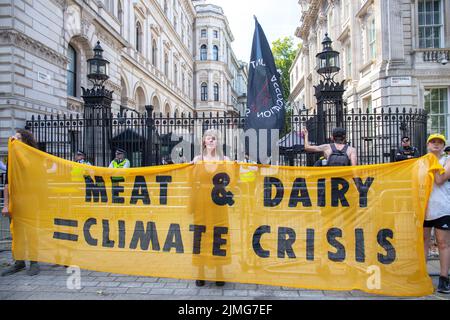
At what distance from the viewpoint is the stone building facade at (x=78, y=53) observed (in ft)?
42.5

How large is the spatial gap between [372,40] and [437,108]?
5.58m

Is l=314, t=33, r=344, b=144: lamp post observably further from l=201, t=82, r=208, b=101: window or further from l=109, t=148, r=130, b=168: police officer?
l=201, t=82, r=208, b=101: window

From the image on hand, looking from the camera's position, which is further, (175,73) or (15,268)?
(175,73)

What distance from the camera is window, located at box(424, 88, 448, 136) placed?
18.1 metres

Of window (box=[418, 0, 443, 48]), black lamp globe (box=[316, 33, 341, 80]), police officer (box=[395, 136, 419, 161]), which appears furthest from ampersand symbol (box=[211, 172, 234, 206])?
window (box=[418, 0, 443, 48])

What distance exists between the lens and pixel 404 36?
1867 cm

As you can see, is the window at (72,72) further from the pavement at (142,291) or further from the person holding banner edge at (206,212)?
the person holding banner edge at (206,212)

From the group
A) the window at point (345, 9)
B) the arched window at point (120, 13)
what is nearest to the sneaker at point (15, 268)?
the arched window at point (120, 13)

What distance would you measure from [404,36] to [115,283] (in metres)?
19.2

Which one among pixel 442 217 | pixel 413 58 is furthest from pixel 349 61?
pixel 442 217

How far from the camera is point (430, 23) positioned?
731 inches

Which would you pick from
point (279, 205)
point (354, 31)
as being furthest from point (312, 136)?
point (354, 31)

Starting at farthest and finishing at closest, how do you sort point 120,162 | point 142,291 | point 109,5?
1. point 109,5
2. point 120,162
3. point 142,291

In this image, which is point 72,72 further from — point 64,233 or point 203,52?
point 203,52
